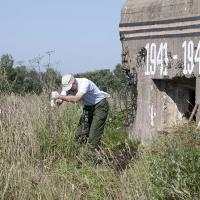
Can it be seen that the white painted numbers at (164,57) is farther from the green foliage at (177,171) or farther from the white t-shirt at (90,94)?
the green foliage at (177,171)

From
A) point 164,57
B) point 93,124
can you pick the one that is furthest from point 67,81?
point 164,57

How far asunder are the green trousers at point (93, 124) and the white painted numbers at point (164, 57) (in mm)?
909

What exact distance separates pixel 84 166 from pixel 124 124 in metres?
3.38

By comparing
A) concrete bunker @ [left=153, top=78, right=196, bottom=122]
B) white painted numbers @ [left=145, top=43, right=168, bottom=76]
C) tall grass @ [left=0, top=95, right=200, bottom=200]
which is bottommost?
tall grass @ [left=0, top=95, right=200, bottom=200]

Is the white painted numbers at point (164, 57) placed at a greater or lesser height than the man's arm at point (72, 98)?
greater

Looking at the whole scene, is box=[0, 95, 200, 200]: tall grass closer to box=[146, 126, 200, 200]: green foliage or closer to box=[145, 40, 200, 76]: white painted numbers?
box=[146, 126, 200, 200]: green foliage

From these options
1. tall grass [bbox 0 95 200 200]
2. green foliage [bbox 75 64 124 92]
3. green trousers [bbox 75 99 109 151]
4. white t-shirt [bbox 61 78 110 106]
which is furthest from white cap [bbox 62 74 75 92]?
green foliage [bbox 75 64 124 92]

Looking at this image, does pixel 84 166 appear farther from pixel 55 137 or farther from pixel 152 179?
pixel 152 179

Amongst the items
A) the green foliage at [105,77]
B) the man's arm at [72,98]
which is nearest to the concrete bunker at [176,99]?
the man's arm at [72,98]

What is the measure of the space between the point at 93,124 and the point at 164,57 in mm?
1521

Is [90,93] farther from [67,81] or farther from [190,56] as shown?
[190,56]

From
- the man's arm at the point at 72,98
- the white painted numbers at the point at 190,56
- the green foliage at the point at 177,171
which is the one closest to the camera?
the green foliage at the point at 177,171

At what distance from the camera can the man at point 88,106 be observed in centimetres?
969

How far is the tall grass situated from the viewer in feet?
19.6
